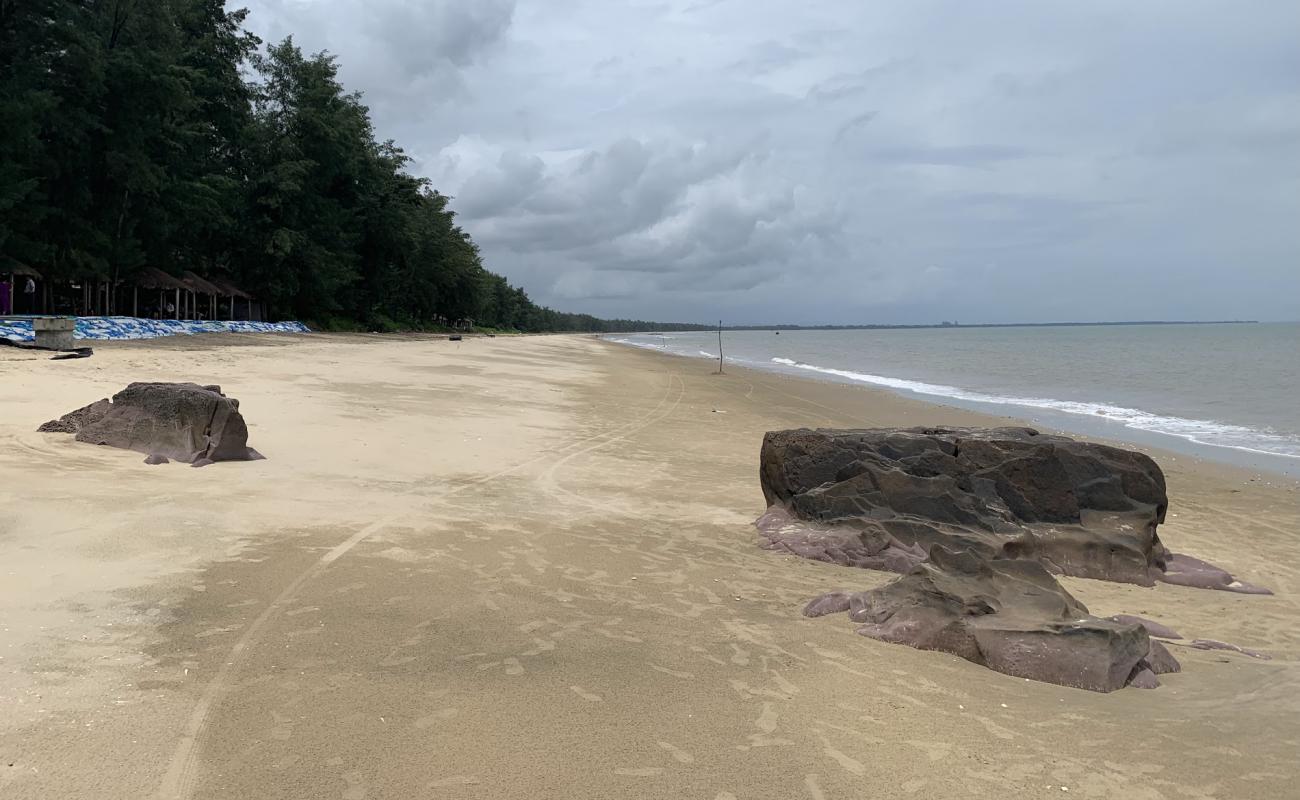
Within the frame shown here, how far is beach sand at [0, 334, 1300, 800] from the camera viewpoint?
10.0 ft

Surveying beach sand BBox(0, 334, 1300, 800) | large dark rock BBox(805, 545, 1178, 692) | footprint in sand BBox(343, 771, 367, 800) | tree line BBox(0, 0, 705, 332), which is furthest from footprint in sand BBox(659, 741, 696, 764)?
tree line BBox(0, 0, 705, 332)

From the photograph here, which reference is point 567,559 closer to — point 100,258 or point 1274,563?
point 1274,563

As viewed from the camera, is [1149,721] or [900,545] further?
[900,545]

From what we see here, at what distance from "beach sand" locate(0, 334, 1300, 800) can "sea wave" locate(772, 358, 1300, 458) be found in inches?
373

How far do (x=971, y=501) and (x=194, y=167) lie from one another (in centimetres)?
4404

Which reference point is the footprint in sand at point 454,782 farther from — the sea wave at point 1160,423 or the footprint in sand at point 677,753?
the sea wave at point 1160,423

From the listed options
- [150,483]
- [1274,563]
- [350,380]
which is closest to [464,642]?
[150,483]

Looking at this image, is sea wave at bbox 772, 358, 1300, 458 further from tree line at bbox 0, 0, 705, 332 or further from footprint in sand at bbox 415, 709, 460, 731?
tree line at bbox 0, 0, 705, 332

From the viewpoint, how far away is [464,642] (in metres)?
4.28

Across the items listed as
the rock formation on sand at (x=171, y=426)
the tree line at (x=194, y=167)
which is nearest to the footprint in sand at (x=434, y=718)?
the rock formation on sand at (x=171, y=426)

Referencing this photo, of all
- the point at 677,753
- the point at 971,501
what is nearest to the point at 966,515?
the point at 971,501

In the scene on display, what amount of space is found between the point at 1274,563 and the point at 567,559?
671 centimetres

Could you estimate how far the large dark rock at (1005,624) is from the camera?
4293 mm

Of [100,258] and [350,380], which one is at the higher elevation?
[100,258]
